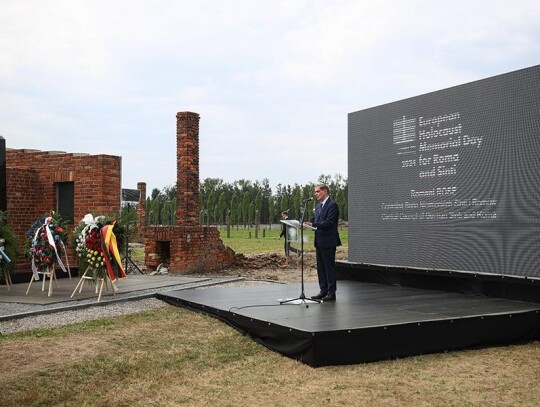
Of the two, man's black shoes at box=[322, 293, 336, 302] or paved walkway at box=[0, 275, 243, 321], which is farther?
paved walkway at box=[0, 275, 243, 321]

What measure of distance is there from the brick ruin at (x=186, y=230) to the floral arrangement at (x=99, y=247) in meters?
4.66

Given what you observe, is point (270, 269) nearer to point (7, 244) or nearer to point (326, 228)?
point (7, 244)

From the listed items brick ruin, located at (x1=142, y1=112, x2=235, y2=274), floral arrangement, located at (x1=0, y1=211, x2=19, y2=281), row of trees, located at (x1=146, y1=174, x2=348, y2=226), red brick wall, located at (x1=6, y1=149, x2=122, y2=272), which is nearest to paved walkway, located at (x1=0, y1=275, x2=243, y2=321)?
floral arrangement, located at (x1=0, y1=211, x2=19, y2=281)

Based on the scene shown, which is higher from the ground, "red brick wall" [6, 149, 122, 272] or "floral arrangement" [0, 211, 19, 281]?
"red brick wall" [6, 149, 122, 272]

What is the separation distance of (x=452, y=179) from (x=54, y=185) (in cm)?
789

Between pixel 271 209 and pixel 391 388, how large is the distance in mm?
43668

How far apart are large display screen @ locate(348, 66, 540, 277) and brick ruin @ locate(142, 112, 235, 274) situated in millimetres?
4370

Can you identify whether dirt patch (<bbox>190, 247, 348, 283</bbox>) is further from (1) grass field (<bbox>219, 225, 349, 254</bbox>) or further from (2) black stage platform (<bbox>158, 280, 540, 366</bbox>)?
(2) black stage platform (<bbox>158, 280, 540, 366</bbox>)

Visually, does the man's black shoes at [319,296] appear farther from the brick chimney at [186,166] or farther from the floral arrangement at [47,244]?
the brick chimney at [186,166]

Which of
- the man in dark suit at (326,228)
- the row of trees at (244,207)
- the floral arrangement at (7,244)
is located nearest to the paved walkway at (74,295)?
the floral arrangement at (7,244)

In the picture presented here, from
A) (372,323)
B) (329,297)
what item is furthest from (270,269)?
(372,323)

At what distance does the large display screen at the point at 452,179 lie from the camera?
25.6 feet

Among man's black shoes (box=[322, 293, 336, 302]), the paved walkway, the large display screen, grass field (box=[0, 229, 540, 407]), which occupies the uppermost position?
the large display screen

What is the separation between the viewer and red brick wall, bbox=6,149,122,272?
37.8ft
